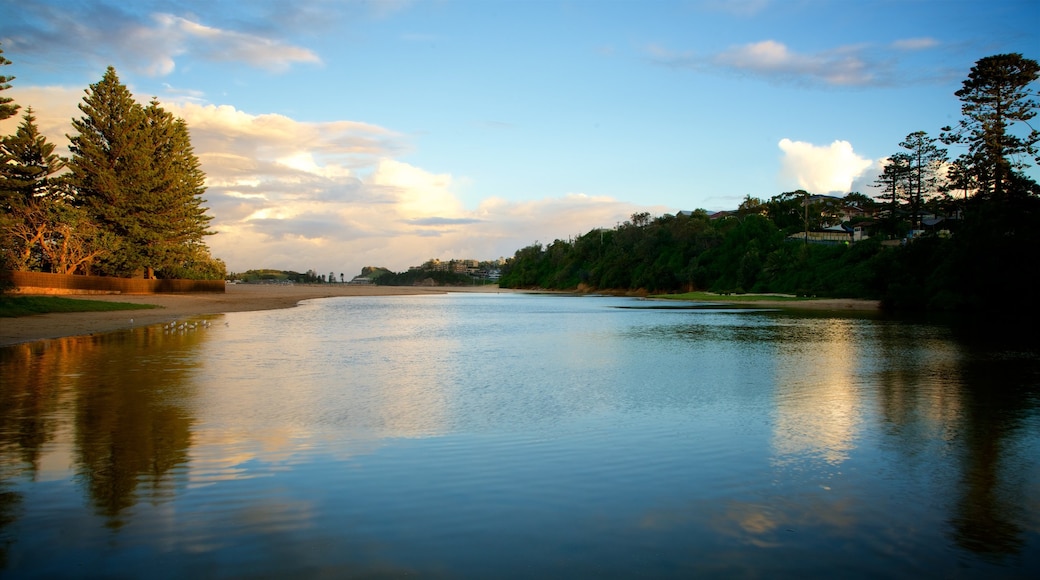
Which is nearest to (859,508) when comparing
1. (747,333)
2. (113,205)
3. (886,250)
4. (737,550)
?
(737,550)

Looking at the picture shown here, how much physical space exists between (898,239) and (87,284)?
85.7 m

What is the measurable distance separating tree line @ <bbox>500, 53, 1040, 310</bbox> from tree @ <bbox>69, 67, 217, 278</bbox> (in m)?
65.4

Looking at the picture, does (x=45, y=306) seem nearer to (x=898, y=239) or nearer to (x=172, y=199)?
(x=172, y=199)

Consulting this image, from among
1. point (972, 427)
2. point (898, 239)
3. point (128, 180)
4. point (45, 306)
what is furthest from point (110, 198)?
point (898, 239)

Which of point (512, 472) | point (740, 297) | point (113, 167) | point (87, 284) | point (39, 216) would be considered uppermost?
point (113, 167)

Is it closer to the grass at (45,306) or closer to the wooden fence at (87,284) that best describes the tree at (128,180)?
the wooden fence at (87,284)

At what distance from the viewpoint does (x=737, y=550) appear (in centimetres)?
538

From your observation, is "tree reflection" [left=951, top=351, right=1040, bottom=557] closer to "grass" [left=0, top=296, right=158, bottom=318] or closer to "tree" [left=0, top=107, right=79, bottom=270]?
"grass" [left=0, top=296, right=158, bottom=318]

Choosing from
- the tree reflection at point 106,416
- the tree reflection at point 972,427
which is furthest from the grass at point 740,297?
the tree reflection at point 106,416

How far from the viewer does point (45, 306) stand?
3259 cm

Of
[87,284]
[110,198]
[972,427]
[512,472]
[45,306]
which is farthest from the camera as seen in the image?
[110,198]

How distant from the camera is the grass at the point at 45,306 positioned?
29.5 m

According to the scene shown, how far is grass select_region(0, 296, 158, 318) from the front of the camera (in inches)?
1163

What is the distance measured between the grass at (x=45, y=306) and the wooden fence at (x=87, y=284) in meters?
0.95
